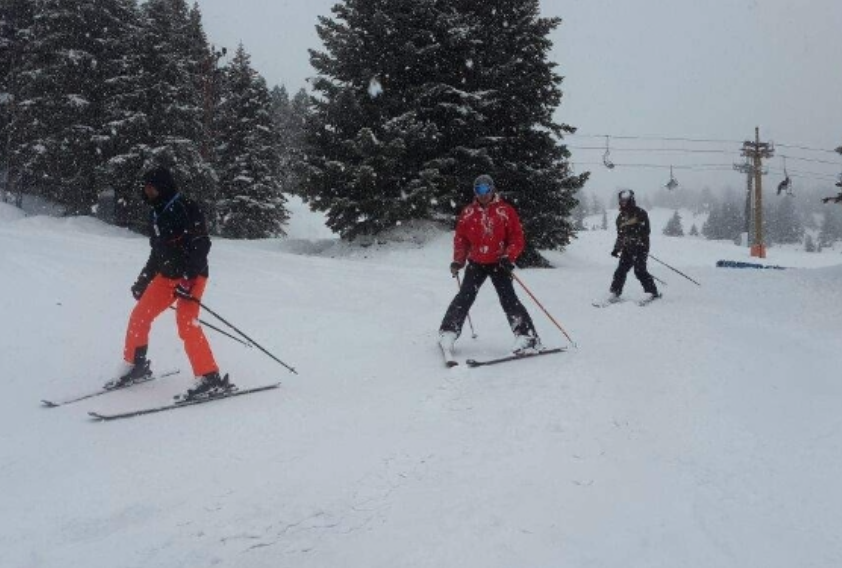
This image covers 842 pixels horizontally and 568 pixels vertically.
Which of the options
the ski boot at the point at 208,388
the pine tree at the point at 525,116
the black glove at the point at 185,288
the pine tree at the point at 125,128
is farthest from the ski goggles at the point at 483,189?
the pine tree at the point at 125,128

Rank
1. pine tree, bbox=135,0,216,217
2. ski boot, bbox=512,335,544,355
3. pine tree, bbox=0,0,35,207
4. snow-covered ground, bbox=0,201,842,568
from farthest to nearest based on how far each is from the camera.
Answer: pine tree, bbox=0,0,35,207 → pine tree, bbox=135,0,216,217 → ski boot, bbox=512,335,544,355 → snow-covered ground, bbox=0,201,842,568

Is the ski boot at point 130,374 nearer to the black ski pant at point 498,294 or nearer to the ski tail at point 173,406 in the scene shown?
the ski tail at point 173,406

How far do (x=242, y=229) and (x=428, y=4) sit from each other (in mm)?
16599

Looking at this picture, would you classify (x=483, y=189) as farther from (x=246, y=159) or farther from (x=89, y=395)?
(x=246, y=159)

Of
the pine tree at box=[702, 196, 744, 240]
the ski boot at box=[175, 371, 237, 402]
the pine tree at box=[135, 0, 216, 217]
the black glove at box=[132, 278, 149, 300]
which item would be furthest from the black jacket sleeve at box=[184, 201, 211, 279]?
the pine tree at box=[702, 196, 744, 240]

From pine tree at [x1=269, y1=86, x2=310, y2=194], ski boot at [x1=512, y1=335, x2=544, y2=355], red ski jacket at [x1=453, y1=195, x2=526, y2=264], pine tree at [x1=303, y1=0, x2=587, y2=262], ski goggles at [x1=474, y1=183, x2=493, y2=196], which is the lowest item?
ski boot at [x1=512, y1=335, x2=544, y2=355]

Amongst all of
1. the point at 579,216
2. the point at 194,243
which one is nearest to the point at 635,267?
the point at 194,243

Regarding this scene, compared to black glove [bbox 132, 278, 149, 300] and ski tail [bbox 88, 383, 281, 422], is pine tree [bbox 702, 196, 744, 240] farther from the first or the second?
black glove [bbox 132, 278, 149, 300]

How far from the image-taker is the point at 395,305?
11.2 metres

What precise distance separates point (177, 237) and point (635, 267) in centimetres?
784

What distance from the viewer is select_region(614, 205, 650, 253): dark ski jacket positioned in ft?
35.2

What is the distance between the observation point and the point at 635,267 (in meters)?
10.8

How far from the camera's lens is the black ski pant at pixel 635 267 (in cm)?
1076

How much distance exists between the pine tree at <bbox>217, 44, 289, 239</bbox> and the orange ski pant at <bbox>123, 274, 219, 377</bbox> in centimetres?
2534
